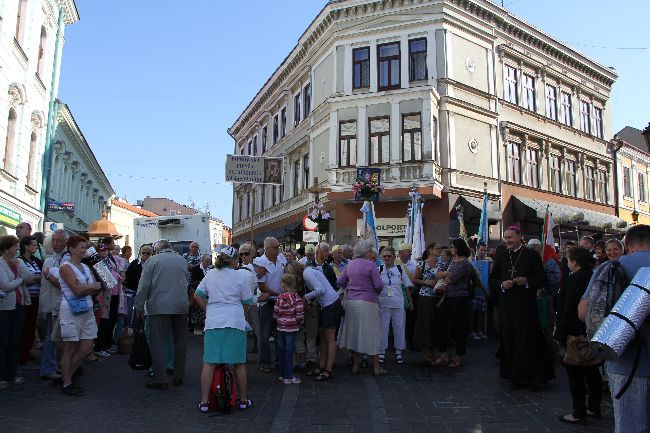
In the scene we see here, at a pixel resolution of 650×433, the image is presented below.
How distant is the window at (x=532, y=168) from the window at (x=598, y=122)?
739 centimetres

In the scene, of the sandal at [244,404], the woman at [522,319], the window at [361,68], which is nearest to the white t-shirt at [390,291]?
the woman at [522,319]

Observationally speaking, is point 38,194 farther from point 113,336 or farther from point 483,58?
point 483,58

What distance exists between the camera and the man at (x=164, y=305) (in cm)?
682

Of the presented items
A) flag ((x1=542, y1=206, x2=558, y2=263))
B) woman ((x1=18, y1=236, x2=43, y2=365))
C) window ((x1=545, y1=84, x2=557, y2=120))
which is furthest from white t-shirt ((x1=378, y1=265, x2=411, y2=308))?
window ((x1=545, y1=84, x2=557, y2=120))

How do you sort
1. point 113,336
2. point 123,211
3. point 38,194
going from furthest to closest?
point 123,211 < point 38,194 < point 113,336

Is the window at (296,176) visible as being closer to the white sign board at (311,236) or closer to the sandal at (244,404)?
the white sign board at (311,236)

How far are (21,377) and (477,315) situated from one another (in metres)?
8.94

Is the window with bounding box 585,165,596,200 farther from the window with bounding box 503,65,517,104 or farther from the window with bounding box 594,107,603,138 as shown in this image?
the window with bounding box 503,65,517,104

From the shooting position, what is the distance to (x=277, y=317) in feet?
23.6

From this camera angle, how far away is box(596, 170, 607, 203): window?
31.9 m

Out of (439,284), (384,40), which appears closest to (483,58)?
(384,40)

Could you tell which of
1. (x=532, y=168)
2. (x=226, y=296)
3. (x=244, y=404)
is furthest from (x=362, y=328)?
(x=532, y=168)

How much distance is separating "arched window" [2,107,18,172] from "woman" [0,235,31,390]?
42.1 ft

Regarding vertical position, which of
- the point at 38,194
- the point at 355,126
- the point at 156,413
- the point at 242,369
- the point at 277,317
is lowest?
the point at 156,413
